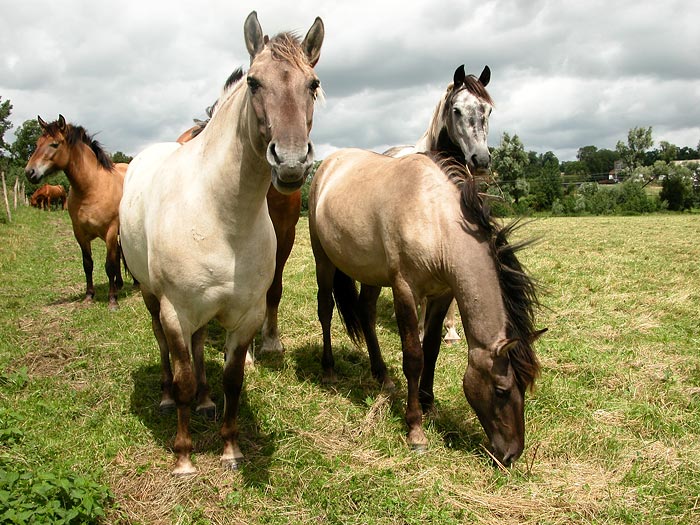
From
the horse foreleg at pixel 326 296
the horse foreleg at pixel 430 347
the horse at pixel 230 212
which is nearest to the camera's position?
the horse at pixel 230 212

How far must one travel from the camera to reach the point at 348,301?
192 inches

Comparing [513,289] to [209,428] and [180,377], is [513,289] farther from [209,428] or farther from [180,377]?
[209,428]

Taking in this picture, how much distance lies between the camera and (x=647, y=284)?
768 cm

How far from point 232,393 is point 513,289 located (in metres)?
1.88

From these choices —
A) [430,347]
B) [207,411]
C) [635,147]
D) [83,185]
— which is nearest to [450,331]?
[430,347]

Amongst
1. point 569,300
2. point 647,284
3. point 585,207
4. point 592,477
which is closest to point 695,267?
point 647,284

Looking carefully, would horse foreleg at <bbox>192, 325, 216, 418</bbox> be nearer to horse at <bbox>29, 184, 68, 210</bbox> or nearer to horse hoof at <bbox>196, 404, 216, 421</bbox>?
horse hoof at <bbox>196, 404, 216, 421</bbox>

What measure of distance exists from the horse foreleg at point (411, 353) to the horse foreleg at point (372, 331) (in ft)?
2.82

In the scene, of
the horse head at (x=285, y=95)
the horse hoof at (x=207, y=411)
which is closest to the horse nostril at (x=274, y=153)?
the horse head at (x=285, y=95)

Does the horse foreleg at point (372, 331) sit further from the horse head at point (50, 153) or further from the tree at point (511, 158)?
the tree at point (511, 158)

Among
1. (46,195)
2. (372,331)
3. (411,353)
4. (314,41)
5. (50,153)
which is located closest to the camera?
(314,41)

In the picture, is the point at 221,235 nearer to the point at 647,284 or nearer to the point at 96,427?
the point at 96,427

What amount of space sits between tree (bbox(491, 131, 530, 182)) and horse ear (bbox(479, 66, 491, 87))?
2510cm

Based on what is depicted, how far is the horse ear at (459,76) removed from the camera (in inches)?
195
